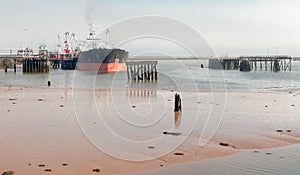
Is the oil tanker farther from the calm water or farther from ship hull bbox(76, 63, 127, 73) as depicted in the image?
the calm water

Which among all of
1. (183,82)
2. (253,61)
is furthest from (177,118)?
(253,61)

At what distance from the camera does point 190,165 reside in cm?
1098

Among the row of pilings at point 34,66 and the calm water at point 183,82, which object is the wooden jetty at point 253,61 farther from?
the row of pilings at point 34,66

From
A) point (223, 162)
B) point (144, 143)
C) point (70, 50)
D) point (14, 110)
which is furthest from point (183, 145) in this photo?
point (70, 50)

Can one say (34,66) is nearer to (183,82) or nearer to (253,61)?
(183,82)

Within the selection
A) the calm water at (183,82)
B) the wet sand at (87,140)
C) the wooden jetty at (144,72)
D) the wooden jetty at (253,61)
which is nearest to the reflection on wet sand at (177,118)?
the wet sand at (87,140)

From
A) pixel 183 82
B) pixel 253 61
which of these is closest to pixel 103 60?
pixel 183 82

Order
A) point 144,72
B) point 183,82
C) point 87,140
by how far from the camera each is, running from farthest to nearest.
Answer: point 144,72 → point 183,82 → point 87,140

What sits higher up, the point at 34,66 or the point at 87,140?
the point at 34,66

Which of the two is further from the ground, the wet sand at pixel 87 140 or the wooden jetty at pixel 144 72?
the wooden jetty at pixel 144 72

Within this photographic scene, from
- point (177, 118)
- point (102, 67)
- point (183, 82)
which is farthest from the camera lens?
point (102, 67)

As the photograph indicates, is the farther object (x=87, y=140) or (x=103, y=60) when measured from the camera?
(x=103, y=60)

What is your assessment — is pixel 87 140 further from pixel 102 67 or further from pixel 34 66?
pixel 34 66

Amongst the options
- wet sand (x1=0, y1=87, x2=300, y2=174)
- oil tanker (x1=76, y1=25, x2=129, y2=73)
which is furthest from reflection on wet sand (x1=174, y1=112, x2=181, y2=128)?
oil tanker (x1=76, y1=25, x2=129, y2=73)
